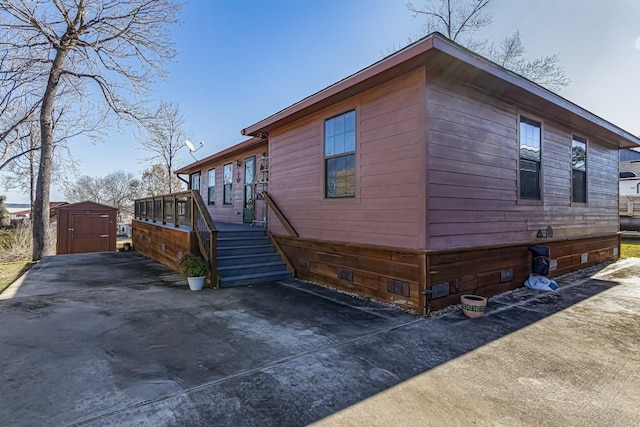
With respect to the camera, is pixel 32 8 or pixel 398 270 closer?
pixel 398 270

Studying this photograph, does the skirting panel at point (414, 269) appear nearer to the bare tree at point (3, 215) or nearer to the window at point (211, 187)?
the window at point (211, 187)

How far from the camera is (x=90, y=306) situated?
448cm

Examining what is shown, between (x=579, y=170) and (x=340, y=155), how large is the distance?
5.57 metres

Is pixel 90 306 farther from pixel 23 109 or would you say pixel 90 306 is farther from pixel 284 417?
pixel 23 109

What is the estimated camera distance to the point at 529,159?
575cm

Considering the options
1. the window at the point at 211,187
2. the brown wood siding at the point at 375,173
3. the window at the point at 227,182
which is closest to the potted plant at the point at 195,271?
the brown wood siding at the point at 375,173

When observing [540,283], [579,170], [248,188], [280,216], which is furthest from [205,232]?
[579,170]

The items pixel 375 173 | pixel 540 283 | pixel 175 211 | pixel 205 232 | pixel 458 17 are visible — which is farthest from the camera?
pixel 458 17

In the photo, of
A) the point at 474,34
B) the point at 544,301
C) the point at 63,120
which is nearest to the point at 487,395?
the point at 544,301

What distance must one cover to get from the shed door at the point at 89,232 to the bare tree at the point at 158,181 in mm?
8133

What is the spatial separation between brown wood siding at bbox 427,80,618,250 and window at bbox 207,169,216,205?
30.6 ft

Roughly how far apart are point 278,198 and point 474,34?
39.3ft

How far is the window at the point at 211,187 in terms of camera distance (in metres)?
11.9

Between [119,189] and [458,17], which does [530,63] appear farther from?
[119,189]
